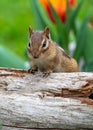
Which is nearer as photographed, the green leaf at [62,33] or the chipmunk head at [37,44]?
the chipmunk head at [37,44]

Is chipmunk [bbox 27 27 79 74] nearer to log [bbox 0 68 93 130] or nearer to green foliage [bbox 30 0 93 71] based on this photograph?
log [bbox 0 68 93 130]

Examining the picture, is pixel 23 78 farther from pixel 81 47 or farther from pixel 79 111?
pixel 81 47

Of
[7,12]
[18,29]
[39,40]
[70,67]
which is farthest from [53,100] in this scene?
[7,12]

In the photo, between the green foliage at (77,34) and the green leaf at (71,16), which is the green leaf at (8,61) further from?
the green leaf at (71,16)

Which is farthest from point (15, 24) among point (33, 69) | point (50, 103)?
point (50, 103)

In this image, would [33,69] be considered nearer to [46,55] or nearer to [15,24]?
[46,55]

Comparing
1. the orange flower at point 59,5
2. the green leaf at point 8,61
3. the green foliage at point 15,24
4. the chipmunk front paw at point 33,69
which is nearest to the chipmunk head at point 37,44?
the chipmunk front paw at point 33,69
